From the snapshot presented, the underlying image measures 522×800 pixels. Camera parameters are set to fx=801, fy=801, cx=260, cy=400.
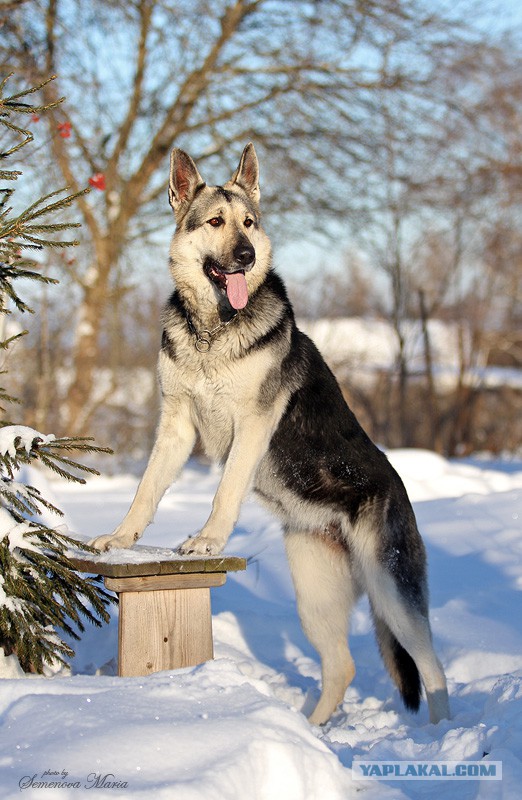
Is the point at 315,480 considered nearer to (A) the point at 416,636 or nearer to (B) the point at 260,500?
(B) the point at 260,500

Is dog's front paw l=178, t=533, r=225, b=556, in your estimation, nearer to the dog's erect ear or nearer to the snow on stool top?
the snow on stool top

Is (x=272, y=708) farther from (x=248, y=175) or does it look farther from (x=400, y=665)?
(x=248, y=175)

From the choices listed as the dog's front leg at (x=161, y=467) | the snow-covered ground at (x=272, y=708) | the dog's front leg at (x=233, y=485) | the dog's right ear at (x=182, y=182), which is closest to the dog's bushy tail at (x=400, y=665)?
the snow-covered ground at (x=272, y=708)

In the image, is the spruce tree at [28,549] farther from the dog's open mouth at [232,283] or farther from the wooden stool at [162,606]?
the dog's open mouth at [232,283]

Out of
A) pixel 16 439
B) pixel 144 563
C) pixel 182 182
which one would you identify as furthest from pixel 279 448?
pixel 182 182

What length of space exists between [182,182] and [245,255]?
65cm

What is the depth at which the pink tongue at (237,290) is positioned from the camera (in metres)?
3.85

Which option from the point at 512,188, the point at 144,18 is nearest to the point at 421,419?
the point at 512,188

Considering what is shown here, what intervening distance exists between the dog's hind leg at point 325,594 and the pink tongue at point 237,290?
1197 mm

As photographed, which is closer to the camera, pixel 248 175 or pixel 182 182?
pixel 182 182

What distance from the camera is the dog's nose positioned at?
383 cm

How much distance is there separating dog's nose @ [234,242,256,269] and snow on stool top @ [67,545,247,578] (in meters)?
1.40

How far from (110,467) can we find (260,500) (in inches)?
352

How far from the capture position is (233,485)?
11.6ft
